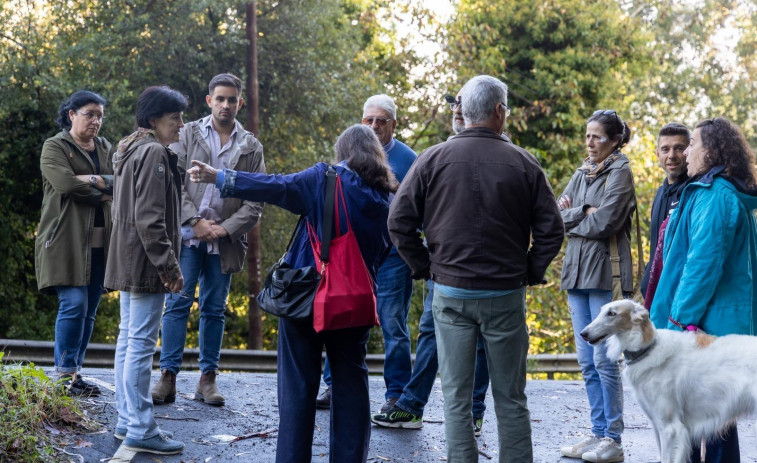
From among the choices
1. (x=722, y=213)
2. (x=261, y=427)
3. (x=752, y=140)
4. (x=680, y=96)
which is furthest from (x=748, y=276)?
(x=752, y=140)

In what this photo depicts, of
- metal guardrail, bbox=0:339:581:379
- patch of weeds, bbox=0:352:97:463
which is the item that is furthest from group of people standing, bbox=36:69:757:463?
metal guardrail, bbox=0:339:581:379

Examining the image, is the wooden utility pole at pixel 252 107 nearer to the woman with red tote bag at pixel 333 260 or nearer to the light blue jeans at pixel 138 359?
the light blue jeans at pixel 138 359

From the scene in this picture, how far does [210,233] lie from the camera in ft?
21.4

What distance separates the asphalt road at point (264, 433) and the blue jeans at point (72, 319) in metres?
0.36

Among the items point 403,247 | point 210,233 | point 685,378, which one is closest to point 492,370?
point 403,247

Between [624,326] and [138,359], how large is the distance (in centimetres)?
300

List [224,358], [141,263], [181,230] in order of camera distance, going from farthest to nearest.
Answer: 1. [224,358]
2. [181,230]
3. [141,263]

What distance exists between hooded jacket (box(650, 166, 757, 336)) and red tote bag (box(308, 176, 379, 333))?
70.9 inches

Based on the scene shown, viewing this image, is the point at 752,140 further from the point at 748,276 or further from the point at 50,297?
the point at 748,276

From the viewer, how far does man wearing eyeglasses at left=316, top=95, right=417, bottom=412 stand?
22.1ft

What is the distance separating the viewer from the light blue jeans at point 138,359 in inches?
211

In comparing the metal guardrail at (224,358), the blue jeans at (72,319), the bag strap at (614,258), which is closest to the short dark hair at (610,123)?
the bag strap at (614,258)

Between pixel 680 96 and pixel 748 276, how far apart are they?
25814 millimetres

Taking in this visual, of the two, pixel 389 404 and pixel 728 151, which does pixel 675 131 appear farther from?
pixel 389 404
